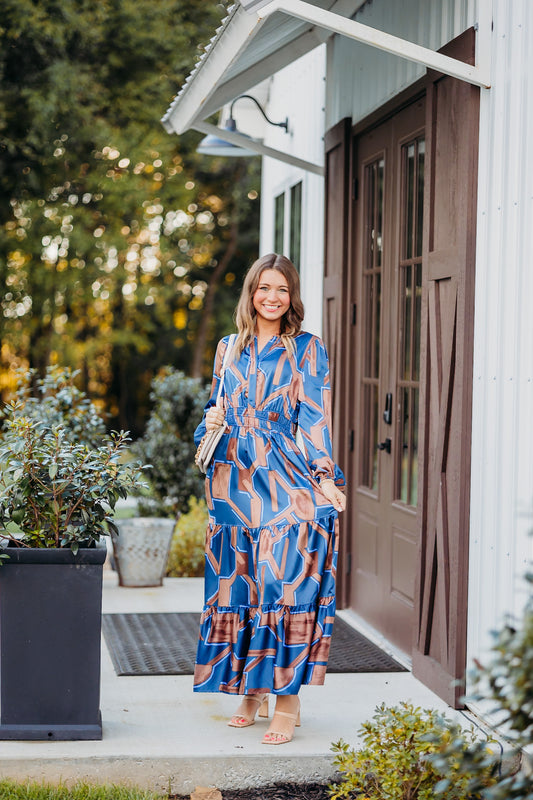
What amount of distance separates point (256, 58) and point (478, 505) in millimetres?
3544

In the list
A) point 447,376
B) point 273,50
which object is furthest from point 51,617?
point 273,50

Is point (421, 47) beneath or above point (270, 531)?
above

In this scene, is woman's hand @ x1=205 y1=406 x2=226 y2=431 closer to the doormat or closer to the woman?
the woman

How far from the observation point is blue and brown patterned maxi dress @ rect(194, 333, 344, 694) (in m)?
3.99

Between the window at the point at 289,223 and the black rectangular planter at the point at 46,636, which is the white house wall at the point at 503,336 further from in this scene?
the window at the point at 289,223

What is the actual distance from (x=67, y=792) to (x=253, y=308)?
1.92 m

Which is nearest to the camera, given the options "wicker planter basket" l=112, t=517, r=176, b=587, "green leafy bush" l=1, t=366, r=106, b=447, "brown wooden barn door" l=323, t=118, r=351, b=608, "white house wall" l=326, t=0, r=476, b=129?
"white house wall" l=326, t=0, r=476, b=129

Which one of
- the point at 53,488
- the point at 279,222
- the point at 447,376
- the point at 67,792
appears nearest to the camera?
the point at 67,792

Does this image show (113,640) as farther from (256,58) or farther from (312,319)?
(256,58)

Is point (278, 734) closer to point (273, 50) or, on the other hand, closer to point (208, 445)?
point (208, 445)

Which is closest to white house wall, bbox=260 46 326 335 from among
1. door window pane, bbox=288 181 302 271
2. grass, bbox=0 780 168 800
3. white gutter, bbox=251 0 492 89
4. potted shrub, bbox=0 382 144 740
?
door window pane, bbox=288 181 302 271

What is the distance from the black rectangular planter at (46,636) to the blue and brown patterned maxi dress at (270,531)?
513 millimetres

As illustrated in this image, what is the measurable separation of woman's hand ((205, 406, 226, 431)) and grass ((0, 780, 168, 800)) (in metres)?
1.34

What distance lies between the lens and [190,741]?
3.96 m
